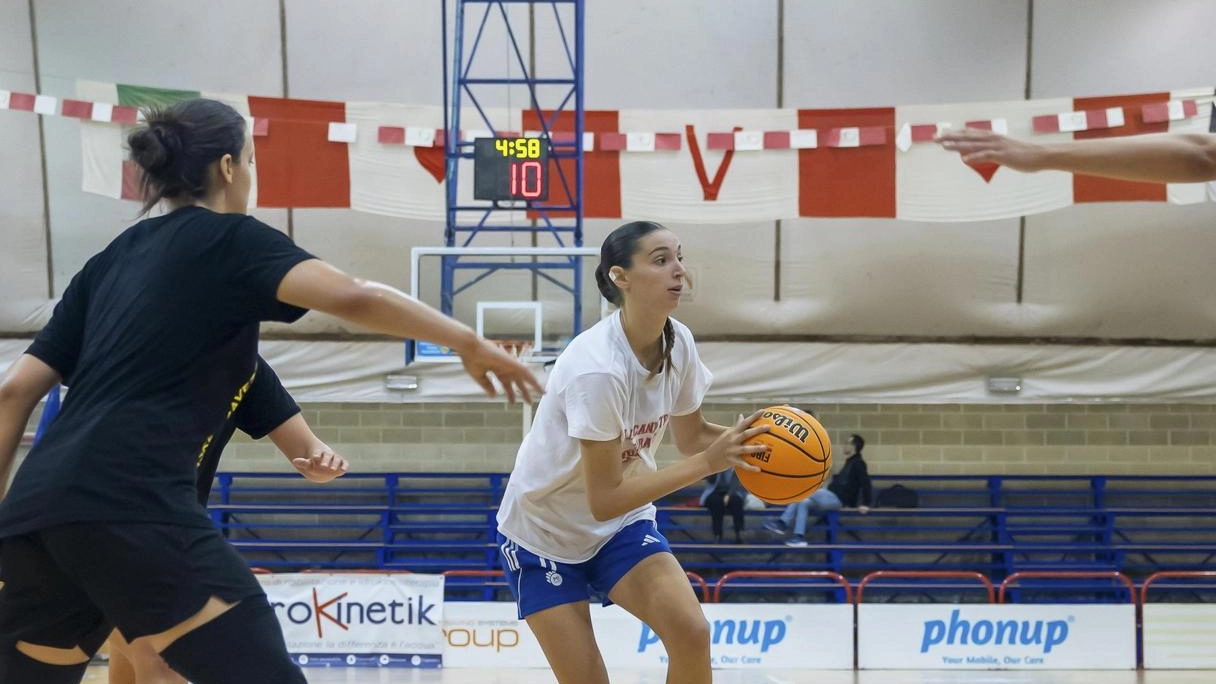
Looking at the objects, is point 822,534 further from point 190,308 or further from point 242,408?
point 190,308

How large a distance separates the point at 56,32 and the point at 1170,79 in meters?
11.9

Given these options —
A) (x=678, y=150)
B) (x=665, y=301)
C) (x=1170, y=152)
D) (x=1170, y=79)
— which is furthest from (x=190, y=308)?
(x=1170, y=79)

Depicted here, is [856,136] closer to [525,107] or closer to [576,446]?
[525,107]

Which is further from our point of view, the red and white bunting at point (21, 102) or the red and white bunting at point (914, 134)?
the red and white bunting at point (914, 134)

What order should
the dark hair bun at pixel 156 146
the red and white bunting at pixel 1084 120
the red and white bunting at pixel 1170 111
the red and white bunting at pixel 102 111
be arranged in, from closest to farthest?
the dark hair bun at pixel 156 146 → the red and white bunting at pixel 1170 111 → the red and white bunting at pixel 1084 120 → the red and white bunting at pixel 102 111

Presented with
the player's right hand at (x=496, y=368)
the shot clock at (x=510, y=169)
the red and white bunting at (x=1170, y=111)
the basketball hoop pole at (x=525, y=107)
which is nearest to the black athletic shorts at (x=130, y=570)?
the player's right hand at (x=496, y=368)

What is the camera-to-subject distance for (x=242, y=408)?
345cm

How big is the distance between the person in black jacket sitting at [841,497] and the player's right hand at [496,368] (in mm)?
9996

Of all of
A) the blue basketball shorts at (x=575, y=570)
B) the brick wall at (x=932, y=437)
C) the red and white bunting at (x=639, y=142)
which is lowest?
the brick wall at (x=932, y=437)

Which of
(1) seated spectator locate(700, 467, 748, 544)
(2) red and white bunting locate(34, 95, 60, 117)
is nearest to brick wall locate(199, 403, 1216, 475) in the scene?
(1) seated spectator locate(700, 467, 748, 544)

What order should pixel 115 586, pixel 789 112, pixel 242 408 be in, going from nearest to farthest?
1. pixel 115 586
2. pixel 242 408
3. pixel 789 112

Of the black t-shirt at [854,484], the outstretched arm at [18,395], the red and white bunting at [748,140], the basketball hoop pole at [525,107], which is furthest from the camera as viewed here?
the black t-shirt at [854,484]

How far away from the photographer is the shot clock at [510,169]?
34.1 feet

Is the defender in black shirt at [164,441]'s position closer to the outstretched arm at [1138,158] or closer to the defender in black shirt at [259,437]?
the defender in black shirt at [259,437]
